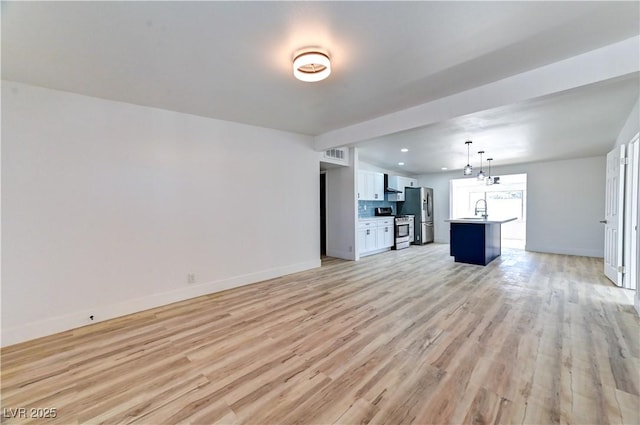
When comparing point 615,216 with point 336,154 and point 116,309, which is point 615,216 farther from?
point 116,309

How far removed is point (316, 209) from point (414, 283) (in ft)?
7.51

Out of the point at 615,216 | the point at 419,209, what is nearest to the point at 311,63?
the point at 615,216

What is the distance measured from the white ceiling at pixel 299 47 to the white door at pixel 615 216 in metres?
0.94

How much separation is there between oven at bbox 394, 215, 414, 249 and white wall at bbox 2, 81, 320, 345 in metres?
4.14

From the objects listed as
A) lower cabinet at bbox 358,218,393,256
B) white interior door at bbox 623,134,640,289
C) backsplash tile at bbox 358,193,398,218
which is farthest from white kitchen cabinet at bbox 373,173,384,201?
white interior door at bbox 623,134,640,289

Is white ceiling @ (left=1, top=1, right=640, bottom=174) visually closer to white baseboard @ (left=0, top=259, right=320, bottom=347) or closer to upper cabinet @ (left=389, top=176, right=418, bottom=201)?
white baseboard @ (left=0, top=259, right=320, bottom=347)

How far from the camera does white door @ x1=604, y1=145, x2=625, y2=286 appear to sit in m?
3.95

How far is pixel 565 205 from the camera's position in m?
6.91

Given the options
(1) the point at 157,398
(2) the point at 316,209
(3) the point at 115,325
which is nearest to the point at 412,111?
(2) the point at 316,209

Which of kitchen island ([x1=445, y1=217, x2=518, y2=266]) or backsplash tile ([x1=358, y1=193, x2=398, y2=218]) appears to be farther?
backsplash tile ([x1=358, y1=193, x2=398, y2=218])

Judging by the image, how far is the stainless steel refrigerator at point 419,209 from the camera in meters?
8.30

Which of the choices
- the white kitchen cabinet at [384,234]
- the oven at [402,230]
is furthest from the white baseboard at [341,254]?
the oven at [402,230]

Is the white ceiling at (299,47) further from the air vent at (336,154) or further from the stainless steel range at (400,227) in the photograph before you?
the stainless steel range at (400,227)

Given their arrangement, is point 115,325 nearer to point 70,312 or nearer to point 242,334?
point 70,312
